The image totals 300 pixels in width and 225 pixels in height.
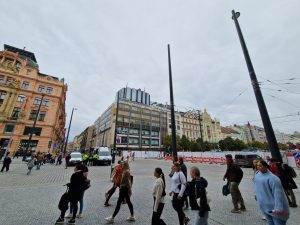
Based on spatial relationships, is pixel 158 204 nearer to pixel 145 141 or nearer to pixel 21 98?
pixel 21 98

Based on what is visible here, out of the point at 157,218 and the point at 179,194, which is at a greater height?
the point at 179,194

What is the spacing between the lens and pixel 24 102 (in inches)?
1458

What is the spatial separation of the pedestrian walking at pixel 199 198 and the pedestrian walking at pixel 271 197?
1.06 metres

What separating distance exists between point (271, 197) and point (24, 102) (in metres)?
46.5

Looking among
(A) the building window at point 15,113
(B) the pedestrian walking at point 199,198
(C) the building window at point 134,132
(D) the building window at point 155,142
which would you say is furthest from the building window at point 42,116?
(D) the building window at point 155,142

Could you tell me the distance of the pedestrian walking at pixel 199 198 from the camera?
11.1ft

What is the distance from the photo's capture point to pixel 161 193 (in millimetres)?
3994

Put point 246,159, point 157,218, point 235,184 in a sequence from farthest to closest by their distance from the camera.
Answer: point 246,159, point 235,184, point 157,218

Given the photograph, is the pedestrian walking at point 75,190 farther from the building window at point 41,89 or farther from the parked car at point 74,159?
the building window at point 41,89

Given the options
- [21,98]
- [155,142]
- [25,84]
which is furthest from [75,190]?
[155,142]

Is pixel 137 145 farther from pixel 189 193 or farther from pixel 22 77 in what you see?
pixel 189 193

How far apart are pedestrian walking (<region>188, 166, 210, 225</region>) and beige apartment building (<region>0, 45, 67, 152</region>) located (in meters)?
37.7

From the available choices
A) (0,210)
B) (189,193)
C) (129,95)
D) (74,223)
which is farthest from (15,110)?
(129,95)

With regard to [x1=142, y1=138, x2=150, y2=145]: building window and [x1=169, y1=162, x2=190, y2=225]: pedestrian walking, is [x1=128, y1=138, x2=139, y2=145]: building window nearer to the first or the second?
[x1=142, y1=138, x2=150, y2=145]: building window
